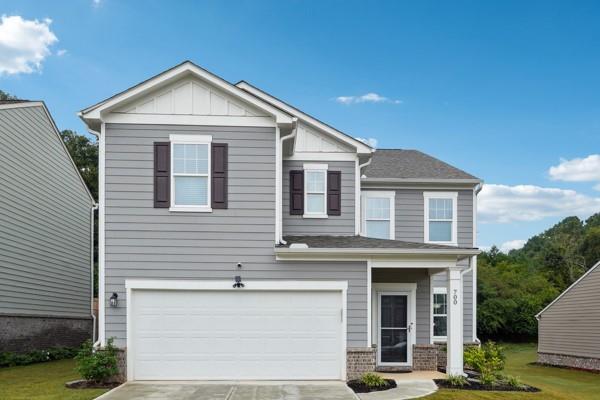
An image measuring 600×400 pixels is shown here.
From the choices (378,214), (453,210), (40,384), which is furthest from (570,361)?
(40,384)

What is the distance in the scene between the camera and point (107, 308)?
1291 centimetres

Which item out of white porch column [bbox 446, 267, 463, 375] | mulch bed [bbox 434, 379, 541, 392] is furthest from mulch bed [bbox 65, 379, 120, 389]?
white porch column [bbox 446, 267, 463, 375]

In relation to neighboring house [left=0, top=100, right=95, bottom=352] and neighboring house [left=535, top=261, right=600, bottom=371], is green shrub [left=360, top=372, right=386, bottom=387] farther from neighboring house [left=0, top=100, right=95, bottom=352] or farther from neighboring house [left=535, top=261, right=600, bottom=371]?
neighboring house [left=535, top=261, right=600, bottom=371]

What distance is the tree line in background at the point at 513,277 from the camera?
33344 millimetres

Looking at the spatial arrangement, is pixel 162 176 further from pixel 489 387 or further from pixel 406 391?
pixel 489 387

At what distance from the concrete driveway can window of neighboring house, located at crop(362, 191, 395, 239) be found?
608cm

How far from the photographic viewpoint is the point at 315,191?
15.7 metres

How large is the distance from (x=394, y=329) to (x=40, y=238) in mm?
12062

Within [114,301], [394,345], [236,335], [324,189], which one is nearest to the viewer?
[114,301]

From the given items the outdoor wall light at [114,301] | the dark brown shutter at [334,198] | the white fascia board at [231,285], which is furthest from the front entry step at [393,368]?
the outdoor wall light at [114,301]

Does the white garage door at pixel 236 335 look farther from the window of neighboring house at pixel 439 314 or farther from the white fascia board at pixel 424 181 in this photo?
the white fascia board at pixel 424 181

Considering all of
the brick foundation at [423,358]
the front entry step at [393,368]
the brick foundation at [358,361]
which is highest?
the brick foundation at [358,361]

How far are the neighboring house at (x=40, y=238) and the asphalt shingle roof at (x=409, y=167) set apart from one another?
34.7ft

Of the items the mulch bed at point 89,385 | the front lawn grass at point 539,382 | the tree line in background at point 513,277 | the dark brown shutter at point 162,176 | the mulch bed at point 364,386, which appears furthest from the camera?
the tree line in background at point 513,277
